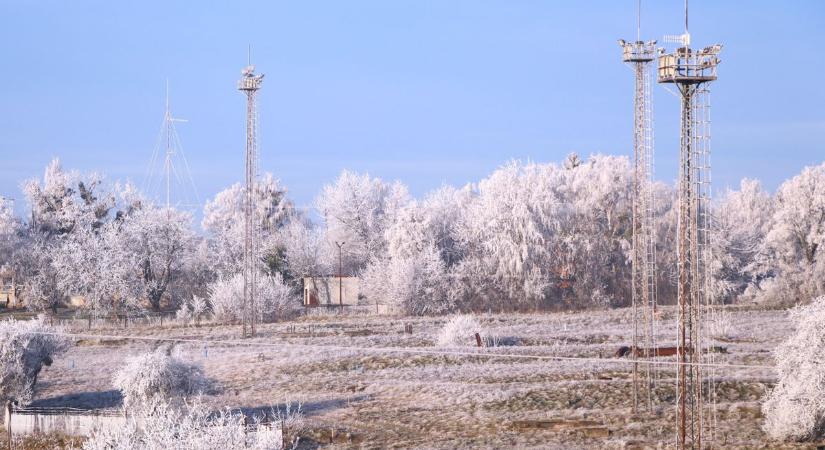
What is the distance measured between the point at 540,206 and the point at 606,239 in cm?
467

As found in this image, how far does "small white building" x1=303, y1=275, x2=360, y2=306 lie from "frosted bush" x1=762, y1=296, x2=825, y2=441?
45553 millimetres

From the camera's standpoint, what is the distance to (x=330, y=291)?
73562 millimetres

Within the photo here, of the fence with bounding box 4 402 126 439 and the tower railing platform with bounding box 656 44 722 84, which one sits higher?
the tower railing platform with bounding box 656 44 722 84

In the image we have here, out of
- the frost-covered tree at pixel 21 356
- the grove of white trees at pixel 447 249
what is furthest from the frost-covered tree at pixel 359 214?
the frost-covered tree at pixel 21 356

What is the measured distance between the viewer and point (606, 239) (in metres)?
73.4

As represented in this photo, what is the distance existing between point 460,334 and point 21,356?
1755 centimetres

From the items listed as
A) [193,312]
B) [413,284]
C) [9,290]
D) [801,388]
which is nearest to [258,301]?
[193,312]

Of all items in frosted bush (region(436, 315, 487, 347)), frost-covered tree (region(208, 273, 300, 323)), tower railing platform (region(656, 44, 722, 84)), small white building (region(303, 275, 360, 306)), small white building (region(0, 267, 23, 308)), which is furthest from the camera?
small white building (region(303, 275, 360, 306))

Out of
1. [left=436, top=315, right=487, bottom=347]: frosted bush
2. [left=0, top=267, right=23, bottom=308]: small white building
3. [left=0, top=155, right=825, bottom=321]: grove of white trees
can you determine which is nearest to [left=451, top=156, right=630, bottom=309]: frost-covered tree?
[left=0, top=155, right=825, bottom=321]: grove of white trees

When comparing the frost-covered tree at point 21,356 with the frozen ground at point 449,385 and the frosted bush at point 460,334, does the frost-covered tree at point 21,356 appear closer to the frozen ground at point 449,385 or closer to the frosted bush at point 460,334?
the frozen ground at point 449,385

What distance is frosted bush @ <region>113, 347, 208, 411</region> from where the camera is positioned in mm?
31688

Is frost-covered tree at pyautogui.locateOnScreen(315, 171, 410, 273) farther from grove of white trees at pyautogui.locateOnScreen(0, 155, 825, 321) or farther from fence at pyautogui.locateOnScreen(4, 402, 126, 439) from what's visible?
fence at pyautogui.locateOnScreen(4, 402, 126, 439)

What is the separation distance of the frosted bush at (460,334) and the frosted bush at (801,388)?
57.3ft

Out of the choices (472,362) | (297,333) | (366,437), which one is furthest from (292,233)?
(366,437)
